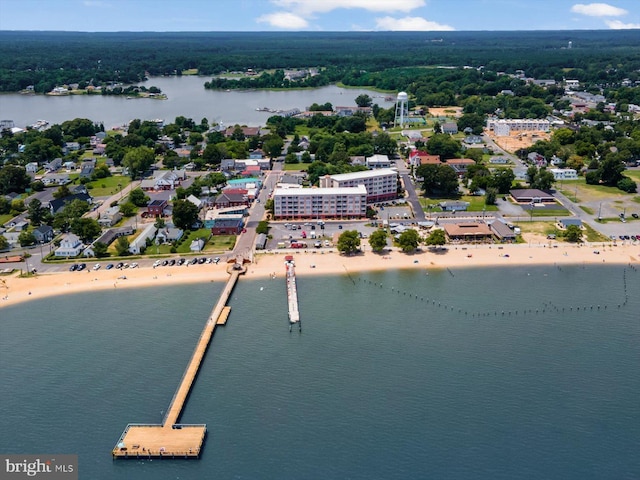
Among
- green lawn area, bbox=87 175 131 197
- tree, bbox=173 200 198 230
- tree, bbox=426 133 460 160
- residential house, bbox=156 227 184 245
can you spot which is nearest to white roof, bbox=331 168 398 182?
tree, bbox=173 200 198 230

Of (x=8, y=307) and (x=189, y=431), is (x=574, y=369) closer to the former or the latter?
(x=189, y=431)

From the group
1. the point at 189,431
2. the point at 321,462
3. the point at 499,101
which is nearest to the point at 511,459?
the point at 321,462

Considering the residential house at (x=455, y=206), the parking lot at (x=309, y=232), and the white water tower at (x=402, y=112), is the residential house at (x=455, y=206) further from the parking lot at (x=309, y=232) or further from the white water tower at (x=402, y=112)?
the white water tower at (x=402, y=112)

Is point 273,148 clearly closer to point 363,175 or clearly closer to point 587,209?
point 363,175

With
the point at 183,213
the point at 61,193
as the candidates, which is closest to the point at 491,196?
the point at 183,213

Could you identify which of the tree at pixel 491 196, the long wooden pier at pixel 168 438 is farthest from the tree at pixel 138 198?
the tree at pixel 491 196

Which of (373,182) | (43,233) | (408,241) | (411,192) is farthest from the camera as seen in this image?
(411,192)

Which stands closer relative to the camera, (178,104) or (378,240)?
(378,240)
